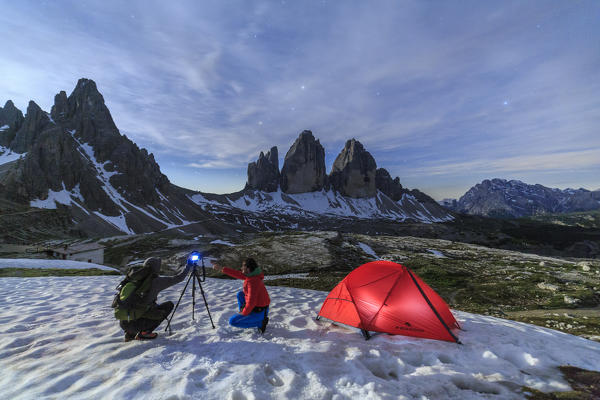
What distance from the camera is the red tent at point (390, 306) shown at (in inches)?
308

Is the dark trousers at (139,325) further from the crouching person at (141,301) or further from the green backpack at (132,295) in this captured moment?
the green backpack at (132,295)

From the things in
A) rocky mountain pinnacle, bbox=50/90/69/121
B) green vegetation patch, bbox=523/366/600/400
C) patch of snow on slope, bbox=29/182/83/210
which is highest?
rocky mountain pinnacle, bbox=50/90/69/121

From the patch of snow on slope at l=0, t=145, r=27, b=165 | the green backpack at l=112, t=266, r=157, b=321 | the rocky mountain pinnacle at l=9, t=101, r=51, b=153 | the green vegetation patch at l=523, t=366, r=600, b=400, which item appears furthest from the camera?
the patch of snow on slope at l=0, t=145, r=27, b=165

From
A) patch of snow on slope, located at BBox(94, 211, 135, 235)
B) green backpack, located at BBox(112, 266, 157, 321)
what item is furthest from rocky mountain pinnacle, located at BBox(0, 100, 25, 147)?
green backpack, located at BBox(112, 266, 157, 321)

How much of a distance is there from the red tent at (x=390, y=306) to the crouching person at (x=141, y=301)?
5.51 metres

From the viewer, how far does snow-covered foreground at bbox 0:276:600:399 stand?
4980 millimetres

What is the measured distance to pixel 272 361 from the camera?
6.20 m

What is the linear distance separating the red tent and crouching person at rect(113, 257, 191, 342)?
551 cm

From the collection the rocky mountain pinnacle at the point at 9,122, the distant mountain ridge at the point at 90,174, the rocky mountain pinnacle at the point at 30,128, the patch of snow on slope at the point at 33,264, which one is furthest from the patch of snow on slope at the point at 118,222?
the rocky mountain pinnacle at the point at 9,122

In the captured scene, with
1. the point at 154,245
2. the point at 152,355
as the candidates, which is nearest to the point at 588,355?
the point at 152,355

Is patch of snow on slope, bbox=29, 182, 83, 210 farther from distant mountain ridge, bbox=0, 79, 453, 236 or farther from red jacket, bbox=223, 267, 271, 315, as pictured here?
red jacket, bbox=223, 267, 271, 315

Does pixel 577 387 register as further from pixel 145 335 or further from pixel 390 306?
pixel 145 335

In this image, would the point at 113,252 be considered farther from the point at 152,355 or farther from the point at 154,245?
the point at 152,355

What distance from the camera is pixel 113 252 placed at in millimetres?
53281
